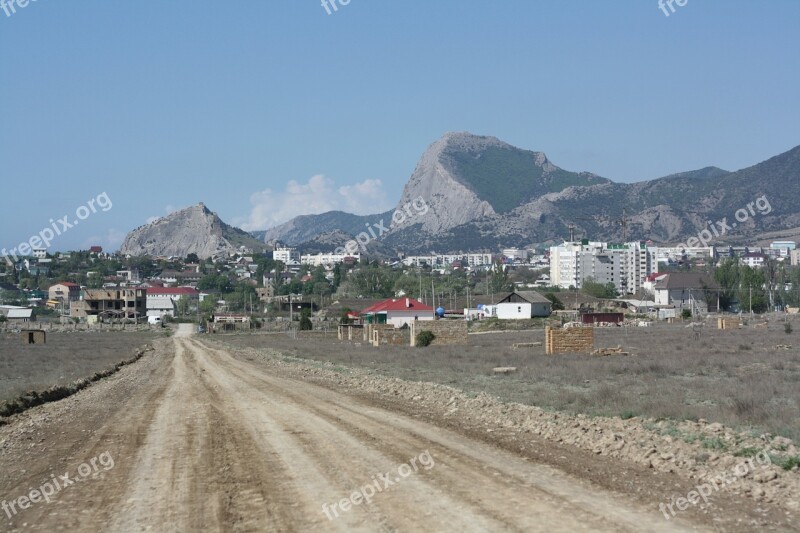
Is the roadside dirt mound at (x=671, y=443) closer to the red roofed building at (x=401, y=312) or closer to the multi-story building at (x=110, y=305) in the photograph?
the red roofed building at (x=401, y=312)

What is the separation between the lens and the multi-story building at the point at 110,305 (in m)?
155

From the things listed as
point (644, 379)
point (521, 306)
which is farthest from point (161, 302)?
point (644, 379)

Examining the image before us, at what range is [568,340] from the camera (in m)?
42.6

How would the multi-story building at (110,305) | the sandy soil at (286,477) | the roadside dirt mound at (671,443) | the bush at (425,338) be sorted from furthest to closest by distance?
the multi-story building at (110,305) < the bush at (425,338) < the roadside dirt mound at (671,443) < the sandy soil at (286,477)

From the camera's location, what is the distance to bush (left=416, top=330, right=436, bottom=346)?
2073 inches

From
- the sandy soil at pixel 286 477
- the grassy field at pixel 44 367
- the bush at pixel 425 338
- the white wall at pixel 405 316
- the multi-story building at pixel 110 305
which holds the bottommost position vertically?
the grassy field at pixel 44 367

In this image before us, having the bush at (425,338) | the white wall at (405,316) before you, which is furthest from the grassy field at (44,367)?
the white wall at (405,316)

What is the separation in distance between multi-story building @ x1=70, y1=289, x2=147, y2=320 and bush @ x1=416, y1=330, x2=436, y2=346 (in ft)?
362

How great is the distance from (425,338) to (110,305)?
121 m

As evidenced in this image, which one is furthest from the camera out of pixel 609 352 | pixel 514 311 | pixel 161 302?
pixel 161 302

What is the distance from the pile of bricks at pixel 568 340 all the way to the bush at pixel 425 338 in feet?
38.3

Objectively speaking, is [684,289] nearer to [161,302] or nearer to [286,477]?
[161,302]

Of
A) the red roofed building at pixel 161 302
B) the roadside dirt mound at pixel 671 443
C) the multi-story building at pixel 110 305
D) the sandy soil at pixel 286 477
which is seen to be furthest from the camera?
the red roofed building at pixel 161 302

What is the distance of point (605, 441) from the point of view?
12969 mm
